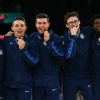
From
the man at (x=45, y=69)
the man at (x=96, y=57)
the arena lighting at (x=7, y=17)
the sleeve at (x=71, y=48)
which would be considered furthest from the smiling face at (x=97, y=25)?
the arena lighting at (x=7, y=17)

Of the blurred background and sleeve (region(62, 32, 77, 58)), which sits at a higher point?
the blurred background

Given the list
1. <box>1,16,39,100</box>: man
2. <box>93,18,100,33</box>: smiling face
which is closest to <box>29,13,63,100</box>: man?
<box>1,16,39,100</box>: man

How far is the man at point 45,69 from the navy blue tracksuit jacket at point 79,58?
0.62 ft

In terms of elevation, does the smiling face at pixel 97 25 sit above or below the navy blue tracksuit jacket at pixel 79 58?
above

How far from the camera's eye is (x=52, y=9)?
392 inches

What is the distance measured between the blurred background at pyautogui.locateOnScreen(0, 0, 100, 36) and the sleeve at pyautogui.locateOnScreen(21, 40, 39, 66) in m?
4.90

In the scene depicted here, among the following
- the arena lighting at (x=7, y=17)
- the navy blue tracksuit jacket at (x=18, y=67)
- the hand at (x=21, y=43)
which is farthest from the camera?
the arena lighting at (x=7, y=17)

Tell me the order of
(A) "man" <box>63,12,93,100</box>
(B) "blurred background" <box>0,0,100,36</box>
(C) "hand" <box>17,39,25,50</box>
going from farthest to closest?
1. (B) "blurred background" <box>0,0,100,36</box>
2. (A) "man" <box>63,12,93,100</box>
3. (C) "hand" <box>17,39,25,50</box>

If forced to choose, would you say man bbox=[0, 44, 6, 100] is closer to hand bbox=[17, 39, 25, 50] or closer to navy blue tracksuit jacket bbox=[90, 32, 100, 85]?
hand bbox=[17, 39, 25, 50]

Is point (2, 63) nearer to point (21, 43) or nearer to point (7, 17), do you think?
point (21, 43)

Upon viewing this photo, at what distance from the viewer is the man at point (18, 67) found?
468cm

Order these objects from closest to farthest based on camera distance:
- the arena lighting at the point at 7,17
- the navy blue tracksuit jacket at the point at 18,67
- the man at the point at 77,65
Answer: the navy blue tracksuit jacket at the point at 18,67 → the man at the point at 77,65 → the arena lighting at the point at 7,17

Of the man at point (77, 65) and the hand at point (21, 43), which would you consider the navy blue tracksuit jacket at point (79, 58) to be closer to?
the man at point (77, 65)

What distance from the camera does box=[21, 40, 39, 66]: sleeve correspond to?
4.56 m
